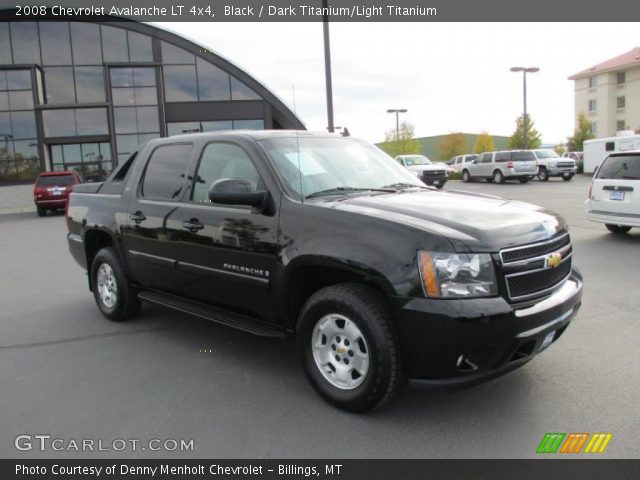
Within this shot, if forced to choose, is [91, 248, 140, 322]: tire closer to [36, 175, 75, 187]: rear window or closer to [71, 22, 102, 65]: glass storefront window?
[36, 175, 75, 187]: rear window

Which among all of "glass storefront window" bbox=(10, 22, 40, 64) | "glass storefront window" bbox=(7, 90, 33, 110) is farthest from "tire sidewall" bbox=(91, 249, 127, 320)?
"glass storefront window" bbox=(10, 22, 40, 64)

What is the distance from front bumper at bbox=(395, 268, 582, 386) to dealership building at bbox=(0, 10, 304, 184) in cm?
3416

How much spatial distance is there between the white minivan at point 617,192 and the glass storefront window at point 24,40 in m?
37.5

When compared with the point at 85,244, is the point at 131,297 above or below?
below

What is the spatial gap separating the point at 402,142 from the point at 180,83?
3294cm

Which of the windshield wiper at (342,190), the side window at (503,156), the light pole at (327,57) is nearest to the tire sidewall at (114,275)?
the windshield wiper at (342,190)

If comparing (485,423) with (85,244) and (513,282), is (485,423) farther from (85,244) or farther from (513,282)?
(85,244)

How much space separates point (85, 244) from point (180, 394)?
289 centimetres

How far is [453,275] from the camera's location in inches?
119

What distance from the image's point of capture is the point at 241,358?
14.7ft

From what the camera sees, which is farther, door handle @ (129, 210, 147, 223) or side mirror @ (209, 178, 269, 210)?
door handle @ (129, 210, 147, 223)

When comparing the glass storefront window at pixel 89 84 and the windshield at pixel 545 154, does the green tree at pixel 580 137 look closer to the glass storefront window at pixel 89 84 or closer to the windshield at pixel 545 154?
the windshield at pixel 545 154

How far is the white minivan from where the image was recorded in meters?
9.38

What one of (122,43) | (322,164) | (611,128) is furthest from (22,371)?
(611,128)
